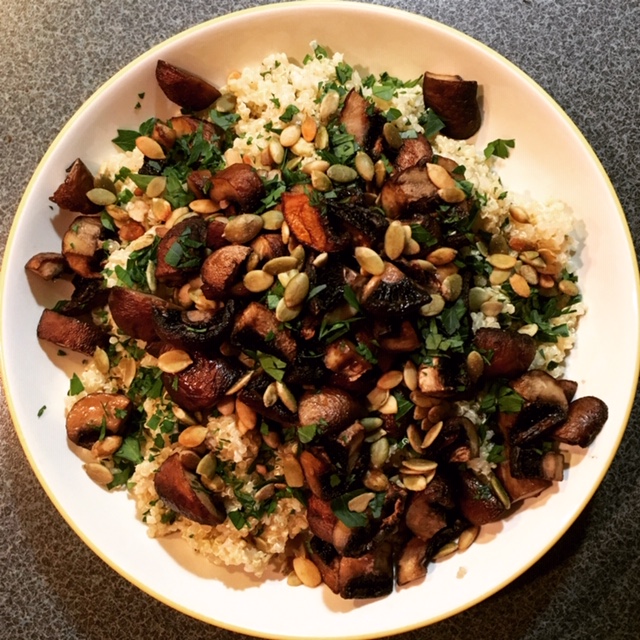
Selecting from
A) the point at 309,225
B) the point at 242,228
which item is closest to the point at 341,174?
the point at 309,225

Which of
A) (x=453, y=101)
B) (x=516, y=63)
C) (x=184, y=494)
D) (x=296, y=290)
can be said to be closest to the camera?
(x=296, y=290)

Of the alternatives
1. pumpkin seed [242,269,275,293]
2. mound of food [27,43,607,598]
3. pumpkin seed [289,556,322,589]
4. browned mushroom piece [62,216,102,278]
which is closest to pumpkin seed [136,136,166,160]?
mound of food [27,43,607,598]

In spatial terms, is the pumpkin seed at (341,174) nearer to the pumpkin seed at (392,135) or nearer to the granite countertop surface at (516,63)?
the pumpkin seed at (392,135)

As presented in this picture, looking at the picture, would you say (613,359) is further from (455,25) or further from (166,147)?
(166,147)

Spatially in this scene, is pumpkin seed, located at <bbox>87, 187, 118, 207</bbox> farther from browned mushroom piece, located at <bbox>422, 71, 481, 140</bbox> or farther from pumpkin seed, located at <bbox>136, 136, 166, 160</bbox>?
browned mushroom piece, located at <bbox>422, 71, 481, 140</bbox>

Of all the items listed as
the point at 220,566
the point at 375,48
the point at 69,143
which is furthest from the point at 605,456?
the point at 69,143

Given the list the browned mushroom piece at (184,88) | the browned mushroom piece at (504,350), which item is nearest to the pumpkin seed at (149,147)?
the browned mushroom piece at (184,88)

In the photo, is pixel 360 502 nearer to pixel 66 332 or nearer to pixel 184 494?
pixel 184 494
